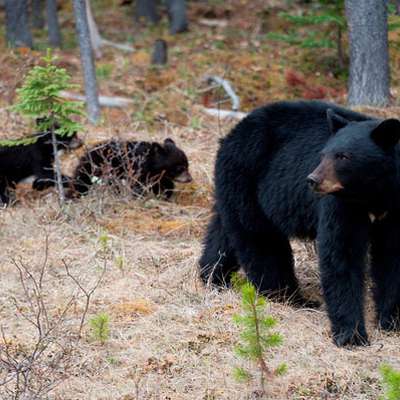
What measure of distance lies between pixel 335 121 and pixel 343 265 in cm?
99

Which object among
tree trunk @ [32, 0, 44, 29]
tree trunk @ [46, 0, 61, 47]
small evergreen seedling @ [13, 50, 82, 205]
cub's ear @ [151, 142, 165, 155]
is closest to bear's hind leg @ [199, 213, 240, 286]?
small evergreen seedling @ [13, 50, 82, 205]

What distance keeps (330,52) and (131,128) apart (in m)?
6.42

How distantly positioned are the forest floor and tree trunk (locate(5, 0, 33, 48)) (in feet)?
13.8

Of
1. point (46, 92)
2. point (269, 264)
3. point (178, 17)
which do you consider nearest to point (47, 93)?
point (46, 92)

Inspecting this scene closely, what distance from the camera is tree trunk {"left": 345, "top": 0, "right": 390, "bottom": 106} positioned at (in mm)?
11969

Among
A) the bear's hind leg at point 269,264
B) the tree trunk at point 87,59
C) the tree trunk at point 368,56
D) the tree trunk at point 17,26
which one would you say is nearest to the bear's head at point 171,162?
the tree trunk at point 87,59

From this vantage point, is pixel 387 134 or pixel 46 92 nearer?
pixel 387 134

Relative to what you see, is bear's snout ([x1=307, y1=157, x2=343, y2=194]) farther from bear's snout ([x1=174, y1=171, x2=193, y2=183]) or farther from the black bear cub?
bear's snout ([x1=174, y1=171, x2=193, y2=183])

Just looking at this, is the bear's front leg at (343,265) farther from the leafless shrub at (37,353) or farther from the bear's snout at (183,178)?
the bear's snout at (183,178)

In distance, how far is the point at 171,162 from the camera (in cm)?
1069

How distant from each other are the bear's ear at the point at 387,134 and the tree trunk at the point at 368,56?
680 cm

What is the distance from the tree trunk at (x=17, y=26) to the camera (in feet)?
63.5

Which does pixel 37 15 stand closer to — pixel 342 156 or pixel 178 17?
pixel 178 17

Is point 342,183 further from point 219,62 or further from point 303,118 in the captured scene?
point 219,62
